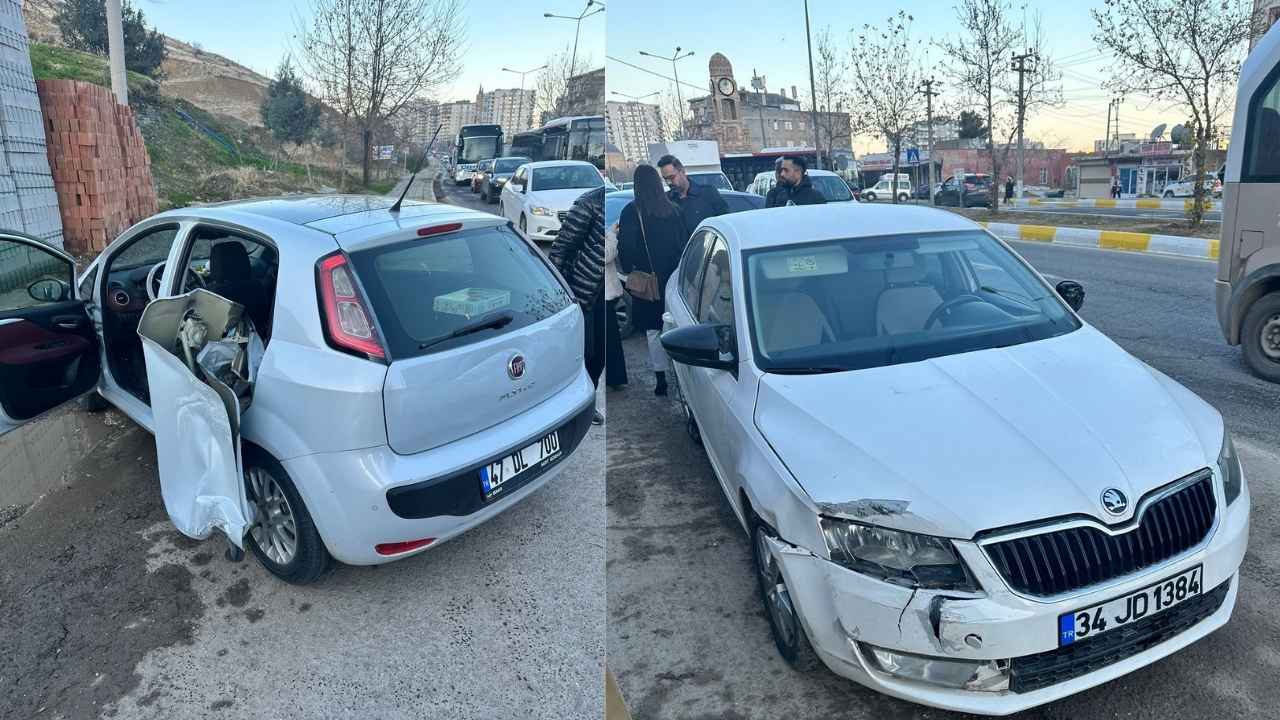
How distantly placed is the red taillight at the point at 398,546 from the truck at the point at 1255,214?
5.56 m

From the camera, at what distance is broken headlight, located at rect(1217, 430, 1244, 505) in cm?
245

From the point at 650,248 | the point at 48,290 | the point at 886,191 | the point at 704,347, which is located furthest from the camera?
the point at 886,191

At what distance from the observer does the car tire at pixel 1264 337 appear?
5.83 meters

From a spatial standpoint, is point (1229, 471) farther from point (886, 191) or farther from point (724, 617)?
point (886, 191)

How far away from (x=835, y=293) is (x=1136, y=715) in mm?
1696

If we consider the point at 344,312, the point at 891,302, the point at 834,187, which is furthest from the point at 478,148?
the point at 891,302

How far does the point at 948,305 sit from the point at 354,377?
7.27ft

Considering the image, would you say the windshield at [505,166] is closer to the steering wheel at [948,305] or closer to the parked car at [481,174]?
the parked car at [481,174]

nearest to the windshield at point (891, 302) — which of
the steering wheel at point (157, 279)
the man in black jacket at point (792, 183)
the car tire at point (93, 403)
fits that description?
the man in black jacket at point (792, 183)

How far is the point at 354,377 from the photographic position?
10.2 ft

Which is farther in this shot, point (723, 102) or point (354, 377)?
point (354, 377)

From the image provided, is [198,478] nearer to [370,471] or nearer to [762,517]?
[370,471]

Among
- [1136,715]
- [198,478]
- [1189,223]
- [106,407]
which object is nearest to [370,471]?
[198,478]

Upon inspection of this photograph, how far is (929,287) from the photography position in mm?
3418
